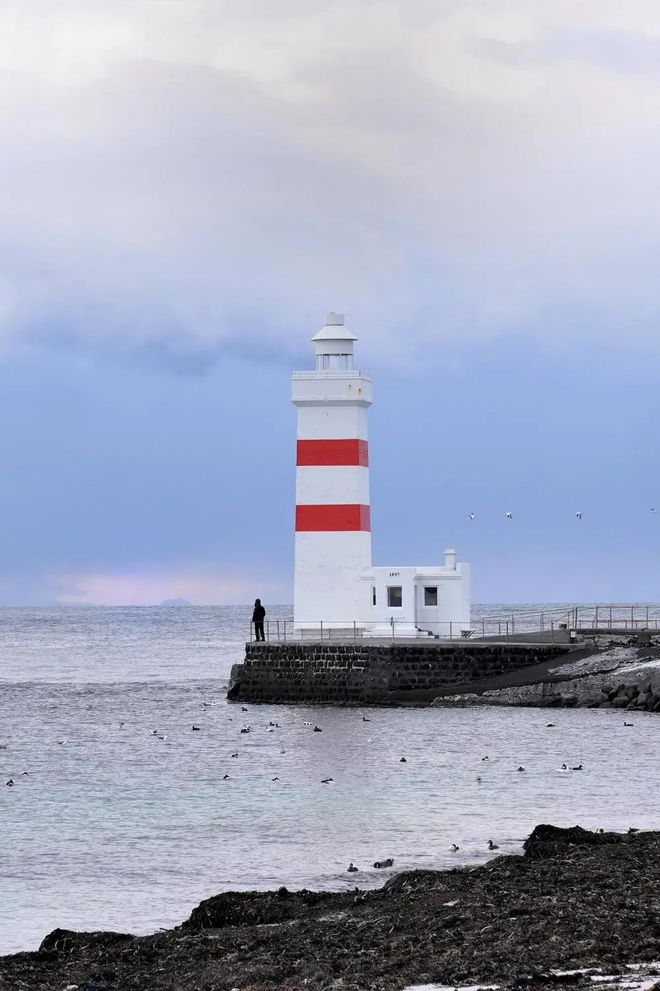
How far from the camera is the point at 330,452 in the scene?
37.6m

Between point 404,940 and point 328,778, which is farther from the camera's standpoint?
point 328,778

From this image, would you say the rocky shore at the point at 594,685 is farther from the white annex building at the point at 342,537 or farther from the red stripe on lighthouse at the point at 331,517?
the red stripe on lighthouse at the point at 331,517

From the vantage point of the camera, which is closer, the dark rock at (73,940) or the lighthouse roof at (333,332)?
the dark rock at (73,940)

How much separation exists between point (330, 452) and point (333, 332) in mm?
3416

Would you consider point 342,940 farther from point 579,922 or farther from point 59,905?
point 59,905

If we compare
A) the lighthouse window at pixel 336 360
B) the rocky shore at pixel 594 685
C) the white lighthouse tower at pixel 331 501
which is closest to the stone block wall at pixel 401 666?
the rocky shore at pixel 594 685

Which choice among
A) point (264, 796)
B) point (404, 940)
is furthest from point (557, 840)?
point (264, 796)

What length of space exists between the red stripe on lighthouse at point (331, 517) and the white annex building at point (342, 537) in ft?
0.08

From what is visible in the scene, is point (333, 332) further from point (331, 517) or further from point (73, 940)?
point (73, 940)

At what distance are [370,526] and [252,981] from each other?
2683 cm

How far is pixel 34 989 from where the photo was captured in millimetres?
11703

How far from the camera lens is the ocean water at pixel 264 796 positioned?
17281mm

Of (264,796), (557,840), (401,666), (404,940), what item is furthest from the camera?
(401,666)

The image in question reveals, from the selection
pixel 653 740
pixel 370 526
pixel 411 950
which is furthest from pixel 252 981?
pixel 370 526
